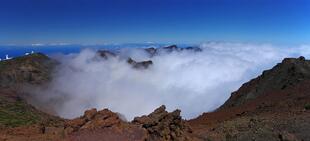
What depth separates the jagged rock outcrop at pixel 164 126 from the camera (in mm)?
30641

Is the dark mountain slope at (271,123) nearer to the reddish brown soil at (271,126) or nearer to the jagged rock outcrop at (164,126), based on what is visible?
the reddish brown soil at (271,126)

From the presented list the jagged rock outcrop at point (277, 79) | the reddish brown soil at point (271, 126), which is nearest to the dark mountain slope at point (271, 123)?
the reddish brown soil at point (271, 126)

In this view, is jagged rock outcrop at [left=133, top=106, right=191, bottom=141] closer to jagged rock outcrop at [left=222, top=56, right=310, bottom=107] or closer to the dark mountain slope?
the dark mountain slope

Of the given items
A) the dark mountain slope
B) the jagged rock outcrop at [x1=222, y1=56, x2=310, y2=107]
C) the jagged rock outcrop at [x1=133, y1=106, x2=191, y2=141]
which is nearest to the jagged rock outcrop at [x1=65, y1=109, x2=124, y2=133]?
the jagged rock outcrop at [x1=133, y1=106, x2=191, y2=141]

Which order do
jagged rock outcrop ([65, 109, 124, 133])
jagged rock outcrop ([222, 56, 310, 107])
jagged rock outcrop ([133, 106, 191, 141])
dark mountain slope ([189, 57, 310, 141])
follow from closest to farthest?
jagged rock outcrop ([65, 109, 124, 133])
jagged rock outcrop ([133, 106, 191, 141])
dark mountain slope ([189, 57, 310, 141])
jagged rock outcrop ([222, 56, 310, 107])

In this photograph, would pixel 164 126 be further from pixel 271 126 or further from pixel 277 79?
pixel 277 79

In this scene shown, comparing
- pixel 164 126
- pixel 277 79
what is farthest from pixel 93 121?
pixel 277 79

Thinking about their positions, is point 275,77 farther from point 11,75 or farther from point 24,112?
point 11,75

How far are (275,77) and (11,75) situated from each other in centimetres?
14817

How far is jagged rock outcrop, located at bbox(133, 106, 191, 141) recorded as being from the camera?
30641 millimetres

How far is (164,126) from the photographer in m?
30.9

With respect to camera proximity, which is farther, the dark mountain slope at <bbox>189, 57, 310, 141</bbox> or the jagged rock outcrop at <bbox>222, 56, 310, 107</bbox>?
the jagged rock outcrop at <bbox>222, 56, 310, 107</bbox>

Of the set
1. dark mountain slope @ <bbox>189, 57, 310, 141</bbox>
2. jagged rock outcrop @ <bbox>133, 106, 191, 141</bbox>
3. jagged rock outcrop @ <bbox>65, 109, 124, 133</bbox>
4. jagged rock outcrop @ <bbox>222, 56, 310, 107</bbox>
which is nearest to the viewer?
jagged rock outcrop @ <bbox>65, 109, 124, 133</bbox>

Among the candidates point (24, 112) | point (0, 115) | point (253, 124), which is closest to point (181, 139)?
point (253, 124)
